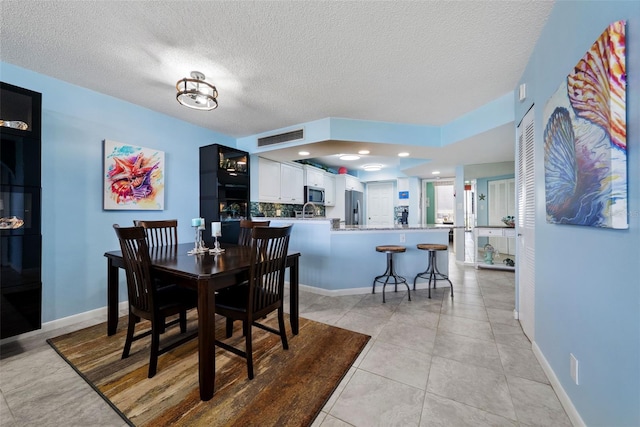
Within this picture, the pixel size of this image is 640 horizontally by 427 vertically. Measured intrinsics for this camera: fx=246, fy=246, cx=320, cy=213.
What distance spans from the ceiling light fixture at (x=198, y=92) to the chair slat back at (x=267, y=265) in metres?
1.34

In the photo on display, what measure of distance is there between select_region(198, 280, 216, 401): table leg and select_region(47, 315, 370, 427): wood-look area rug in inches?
3.8

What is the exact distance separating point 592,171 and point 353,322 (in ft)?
7.13

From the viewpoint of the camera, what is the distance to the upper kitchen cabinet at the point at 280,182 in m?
4.58

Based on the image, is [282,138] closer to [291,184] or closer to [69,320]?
[291,184]

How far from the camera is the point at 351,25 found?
175cm

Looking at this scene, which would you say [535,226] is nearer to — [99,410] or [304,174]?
[99,410]

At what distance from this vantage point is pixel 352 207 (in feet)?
22.9

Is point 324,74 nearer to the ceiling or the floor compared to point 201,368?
nearer to the ceiling

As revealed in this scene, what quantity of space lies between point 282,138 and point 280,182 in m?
1.29

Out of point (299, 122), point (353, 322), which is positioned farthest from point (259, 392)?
point (299, 122)

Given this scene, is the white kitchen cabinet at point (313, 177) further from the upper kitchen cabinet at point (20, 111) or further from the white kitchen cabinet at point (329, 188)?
the upper kitchen cabinet at point (20, 111)

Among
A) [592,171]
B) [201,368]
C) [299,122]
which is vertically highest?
[299,122]

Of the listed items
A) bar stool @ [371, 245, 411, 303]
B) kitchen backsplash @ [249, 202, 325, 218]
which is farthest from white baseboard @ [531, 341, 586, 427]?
kitchen backsplash @ [249, 202, 325, 218]

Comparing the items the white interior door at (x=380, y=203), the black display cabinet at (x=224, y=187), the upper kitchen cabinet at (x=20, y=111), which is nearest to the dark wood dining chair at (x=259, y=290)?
the black display cabinet at (x=224, y=187)
